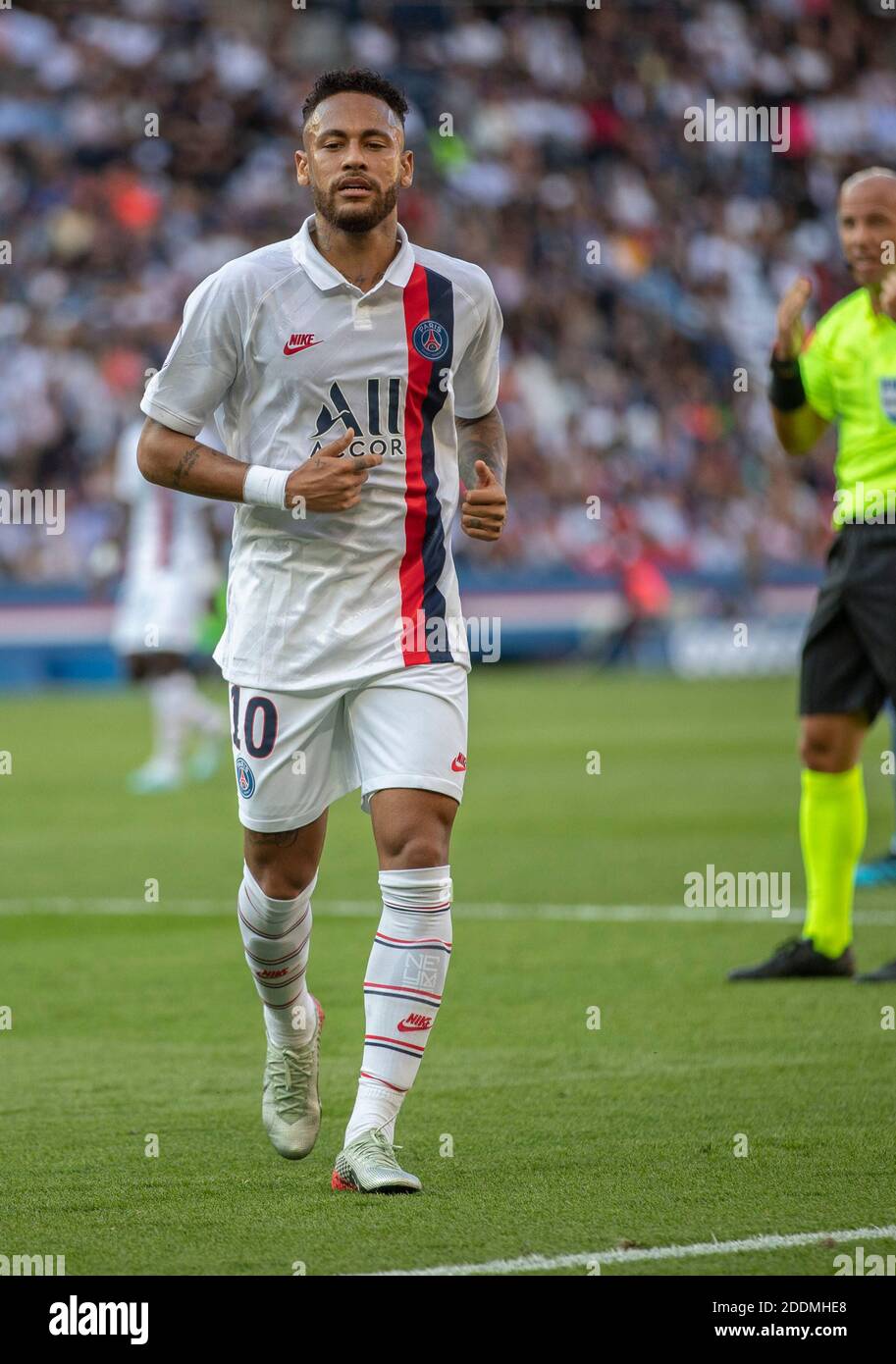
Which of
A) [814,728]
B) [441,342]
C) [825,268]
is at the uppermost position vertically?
[825,268]

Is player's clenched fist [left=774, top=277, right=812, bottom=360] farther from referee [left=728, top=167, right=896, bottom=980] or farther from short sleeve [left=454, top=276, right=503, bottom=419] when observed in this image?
short sleeve [left=454, top=276, right=503, bottom=419]

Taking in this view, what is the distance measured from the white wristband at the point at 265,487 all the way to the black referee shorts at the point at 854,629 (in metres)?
3.13

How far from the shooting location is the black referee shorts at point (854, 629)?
7516 millimetres

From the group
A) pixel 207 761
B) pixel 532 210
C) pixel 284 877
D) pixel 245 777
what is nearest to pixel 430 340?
pixel 245 777

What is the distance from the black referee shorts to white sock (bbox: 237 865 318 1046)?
110 inches

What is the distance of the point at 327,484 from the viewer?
490 centimetres

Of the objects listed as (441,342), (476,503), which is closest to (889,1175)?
(476,503)

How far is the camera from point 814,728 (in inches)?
303

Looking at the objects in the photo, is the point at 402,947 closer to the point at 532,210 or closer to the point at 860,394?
the point at 860,394

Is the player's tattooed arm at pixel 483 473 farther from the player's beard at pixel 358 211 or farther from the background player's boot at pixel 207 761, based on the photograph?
the background player's boot at pixel 207 761

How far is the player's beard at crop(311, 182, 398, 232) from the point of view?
5047 mm

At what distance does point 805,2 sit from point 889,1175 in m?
31.4

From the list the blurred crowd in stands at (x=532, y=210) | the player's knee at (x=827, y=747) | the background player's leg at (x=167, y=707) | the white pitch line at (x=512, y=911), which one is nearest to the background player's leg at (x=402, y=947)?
the player's knee at (x=827, y=747)

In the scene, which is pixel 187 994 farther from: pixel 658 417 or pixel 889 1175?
pixel 658 417
